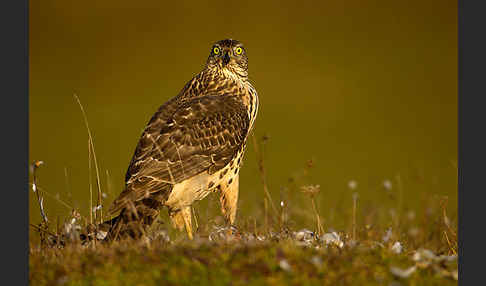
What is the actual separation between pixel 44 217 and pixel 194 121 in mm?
2345

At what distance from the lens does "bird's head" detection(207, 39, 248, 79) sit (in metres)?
9.52

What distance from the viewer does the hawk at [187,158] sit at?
288 inches

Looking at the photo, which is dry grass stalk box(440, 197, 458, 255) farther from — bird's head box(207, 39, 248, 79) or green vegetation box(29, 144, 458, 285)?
bird's head box(207, 39, 248, 79)

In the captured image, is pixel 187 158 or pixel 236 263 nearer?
pixel 236 263

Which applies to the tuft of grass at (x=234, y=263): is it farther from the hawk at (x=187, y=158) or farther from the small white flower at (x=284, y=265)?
the hawk at (x=187, y=158)

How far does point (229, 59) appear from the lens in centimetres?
950

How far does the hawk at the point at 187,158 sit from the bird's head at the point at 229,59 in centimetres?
38

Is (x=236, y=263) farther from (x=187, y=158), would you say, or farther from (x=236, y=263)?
(x=187, y=158)

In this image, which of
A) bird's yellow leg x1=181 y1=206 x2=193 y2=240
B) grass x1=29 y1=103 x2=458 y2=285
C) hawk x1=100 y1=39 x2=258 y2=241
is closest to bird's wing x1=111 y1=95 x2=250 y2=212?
hawk x1=100 y1=39 x2=258 y2=241

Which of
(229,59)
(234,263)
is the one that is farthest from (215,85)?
(234,263)

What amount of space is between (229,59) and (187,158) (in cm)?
232

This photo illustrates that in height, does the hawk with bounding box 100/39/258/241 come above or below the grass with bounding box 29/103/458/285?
above

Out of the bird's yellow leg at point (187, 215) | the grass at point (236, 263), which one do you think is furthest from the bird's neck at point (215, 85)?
the grass at point (236, 263)

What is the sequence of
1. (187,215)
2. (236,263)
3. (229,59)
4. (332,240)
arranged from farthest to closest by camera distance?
(229,59) → (187,215) → (332,240) → (236,263)
